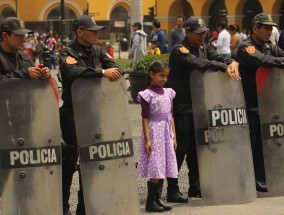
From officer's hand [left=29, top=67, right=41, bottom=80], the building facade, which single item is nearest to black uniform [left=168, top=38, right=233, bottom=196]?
officer's hand [left=29, top=67, right=41, bottom=80]

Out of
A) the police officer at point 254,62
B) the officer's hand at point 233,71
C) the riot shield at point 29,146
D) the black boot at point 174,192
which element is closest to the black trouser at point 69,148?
the riot shield at point 29,146

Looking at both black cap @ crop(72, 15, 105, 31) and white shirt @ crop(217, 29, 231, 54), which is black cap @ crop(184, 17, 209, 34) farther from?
white shirt @ crop(217, 29, 231, 54)

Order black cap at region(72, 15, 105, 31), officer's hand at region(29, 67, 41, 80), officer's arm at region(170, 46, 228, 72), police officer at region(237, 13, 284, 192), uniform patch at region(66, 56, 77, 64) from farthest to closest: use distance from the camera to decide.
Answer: police officer at region(237, 13, 284, 192)
officer's arm at region(170, 46, 228, 72)
black cap at region(72, 15, 105, 31)
uniform patch at region(66, 56, 77, 64)
officer's hand at region(29, 67, 41, 80)

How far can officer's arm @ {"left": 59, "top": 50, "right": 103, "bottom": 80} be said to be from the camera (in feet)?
23.7

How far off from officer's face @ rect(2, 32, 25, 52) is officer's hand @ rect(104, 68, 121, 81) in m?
0.72

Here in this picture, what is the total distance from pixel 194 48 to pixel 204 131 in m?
0.86

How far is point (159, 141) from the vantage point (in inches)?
323

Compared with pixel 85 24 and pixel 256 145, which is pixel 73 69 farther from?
pixel 256 145

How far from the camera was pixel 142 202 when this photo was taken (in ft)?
28.8

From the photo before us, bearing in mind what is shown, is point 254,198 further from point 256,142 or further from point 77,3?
point 77,3

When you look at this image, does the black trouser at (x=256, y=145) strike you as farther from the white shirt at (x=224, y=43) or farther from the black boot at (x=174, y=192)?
the white shirt at (x=224, y=43)

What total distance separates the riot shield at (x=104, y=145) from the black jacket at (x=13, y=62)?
45 centimetres

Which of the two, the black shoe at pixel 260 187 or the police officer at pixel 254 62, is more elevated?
the police officer at pixel 254 62

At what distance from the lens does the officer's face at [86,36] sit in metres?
7.58
